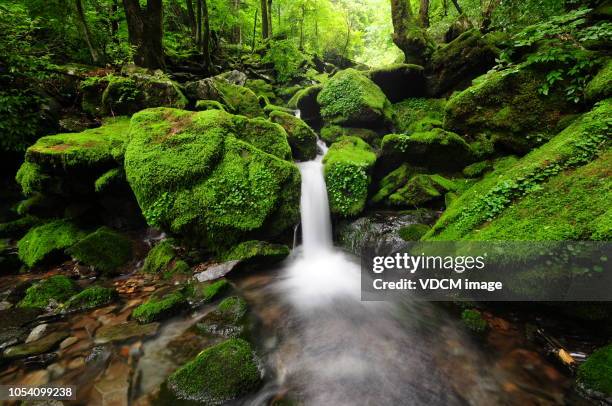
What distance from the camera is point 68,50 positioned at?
10.3 meters

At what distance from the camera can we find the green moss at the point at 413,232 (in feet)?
18.4

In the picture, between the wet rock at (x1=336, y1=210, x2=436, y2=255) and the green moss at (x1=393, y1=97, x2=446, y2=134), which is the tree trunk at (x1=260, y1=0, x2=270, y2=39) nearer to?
the green moss at (x1=393, y1=97, x2=446, y2=134)

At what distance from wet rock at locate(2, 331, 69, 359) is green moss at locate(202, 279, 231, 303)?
184 centimetres

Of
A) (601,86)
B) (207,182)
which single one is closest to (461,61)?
(601,86)

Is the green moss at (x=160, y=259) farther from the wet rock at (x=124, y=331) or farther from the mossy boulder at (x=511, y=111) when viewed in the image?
the mossy boulder at (x=511, y=111)

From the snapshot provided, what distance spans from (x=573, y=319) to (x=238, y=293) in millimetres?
4601

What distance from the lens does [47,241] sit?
658 cm

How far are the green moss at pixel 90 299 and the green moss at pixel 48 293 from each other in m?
0.30

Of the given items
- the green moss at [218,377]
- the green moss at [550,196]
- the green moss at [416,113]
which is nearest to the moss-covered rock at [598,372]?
the green moss at [550,196]

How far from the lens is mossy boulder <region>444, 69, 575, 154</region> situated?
226 inches

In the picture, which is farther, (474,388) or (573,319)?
(573,319)

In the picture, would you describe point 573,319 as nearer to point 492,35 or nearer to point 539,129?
point 539,129

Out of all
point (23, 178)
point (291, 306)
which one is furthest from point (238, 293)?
point (23, 178)

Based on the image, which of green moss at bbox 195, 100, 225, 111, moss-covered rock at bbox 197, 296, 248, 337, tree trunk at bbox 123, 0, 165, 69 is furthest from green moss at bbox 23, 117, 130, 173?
moss-covered rock at bbox 197, 296, 248, 337
